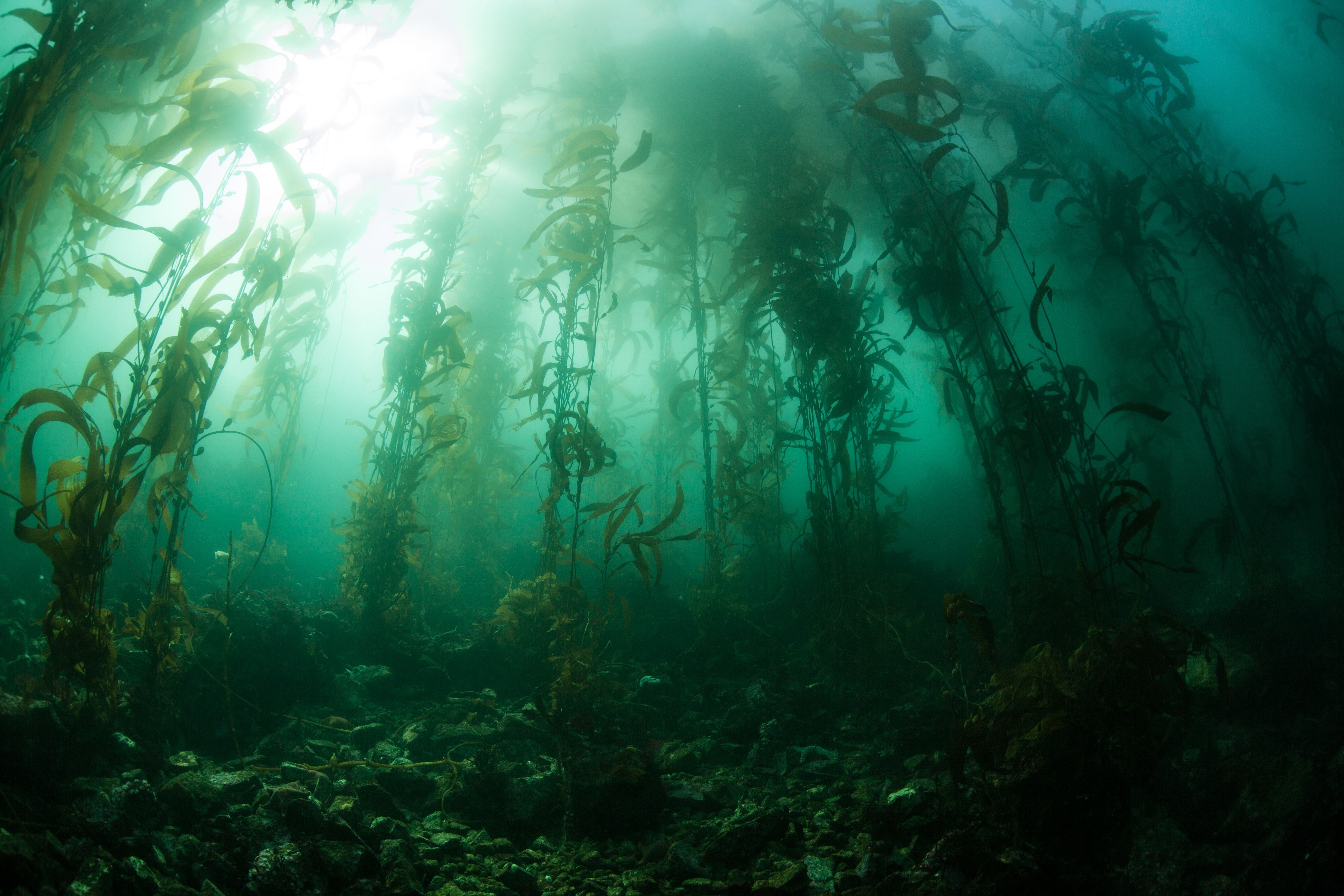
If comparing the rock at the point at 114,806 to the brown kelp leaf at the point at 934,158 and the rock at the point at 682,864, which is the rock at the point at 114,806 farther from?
the brown kelp leaf at the point at 934,158

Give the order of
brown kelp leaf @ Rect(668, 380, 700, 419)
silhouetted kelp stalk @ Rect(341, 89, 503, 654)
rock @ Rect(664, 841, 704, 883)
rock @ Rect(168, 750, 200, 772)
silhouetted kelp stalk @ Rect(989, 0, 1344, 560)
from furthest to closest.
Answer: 1. brown kelp leaf @ Rect(668, 380, 700, 419)
2. silhouetted kelp stalk @ Rect(989, 0, 1344, 560)
3. silhouetted kelp stalk @ Rect(341, 89, 503, 654)
4. rock @ Rect(168, 750, 200, 772)
5. rock @ Rect(664, 841, 704, 883)

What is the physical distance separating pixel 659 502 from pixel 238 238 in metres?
→ 7.09

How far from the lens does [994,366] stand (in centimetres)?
350

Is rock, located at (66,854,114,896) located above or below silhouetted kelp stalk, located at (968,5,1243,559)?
below

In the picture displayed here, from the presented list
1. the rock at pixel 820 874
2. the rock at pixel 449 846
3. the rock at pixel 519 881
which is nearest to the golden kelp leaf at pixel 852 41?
the rock at pixel 820 874

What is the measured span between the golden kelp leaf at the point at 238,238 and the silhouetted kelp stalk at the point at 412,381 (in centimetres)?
170

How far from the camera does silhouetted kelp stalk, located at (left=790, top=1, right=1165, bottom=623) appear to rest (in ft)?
6.97

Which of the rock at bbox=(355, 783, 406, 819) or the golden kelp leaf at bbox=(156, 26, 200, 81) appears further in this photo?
the golden kelp leaf at bbox=(156, 26, 200, 81)

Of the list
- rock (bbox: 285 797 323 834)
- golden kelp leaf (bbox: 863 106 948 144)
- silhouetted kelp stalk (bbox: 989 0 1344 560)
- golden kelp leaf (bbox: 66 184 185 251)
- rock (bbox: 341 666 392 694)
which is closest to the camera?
rock (bbox: 285 797 323 834)

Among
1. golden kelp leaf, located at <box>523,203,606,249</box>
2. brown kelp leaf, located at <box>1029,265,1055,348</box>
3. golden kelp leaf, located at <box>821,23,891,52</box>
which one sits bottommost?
brown kelp leaf, located at <box>1029,265,1055,348</box>

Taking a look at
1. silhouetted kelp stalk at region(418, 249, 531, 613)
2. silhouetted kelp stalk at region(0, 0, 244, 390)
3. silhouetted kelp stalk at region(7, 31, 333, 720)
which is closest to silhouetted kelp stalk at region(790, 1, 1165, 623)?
silhouetted kelp stalk at region(7, 31, 333, 720)

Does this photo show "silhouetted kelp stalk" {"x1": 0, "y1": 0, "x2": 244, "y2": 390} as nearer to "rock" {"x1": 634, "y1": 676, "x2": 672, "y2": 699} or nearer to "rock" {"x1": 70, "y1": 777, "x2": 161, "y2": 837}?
"rock" {"x1": 70, "y1": 777, "x2": 161, "y2": 837}

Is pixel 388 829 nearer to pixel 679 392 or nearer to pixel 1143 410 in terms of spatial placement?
pixel 1143 410

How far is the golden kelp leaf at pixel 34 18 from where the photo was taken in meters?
2.41
